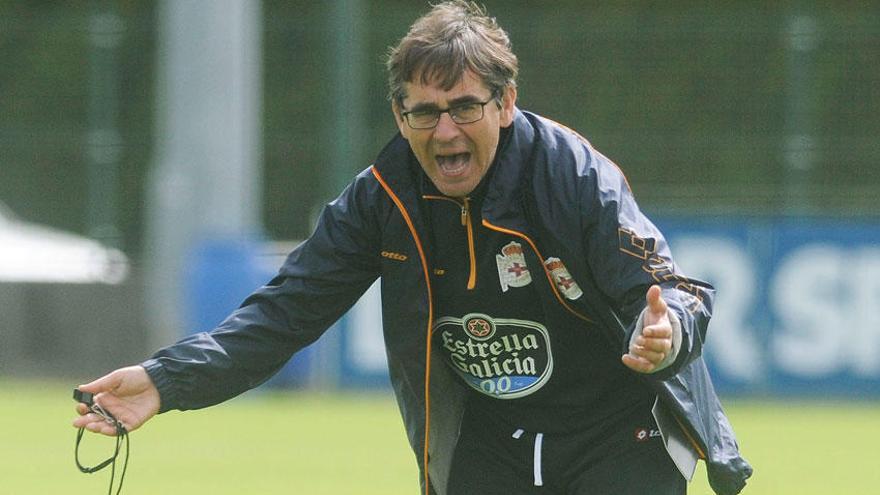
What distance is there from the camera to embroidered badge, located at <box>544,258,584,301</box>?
5.04m

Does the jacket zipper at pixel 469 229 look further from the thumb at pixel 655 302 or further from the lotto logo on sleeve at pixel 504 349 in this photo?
the thumb at pixel 655 302

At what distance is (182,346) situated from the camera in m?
5.17

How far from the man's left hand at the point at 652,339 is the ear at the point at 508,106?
2.43 feet

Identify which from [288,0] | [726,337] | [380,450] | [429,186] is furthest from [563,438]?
[288,0]

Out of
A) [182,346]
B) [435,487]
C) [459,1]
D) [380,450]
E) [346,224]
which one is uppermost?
[459,1]

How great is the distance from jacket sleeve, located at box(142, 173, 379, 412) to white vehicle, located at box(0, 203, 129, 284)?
36.4 ft

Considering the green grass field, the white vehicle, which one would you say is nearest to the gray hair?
the green grass field

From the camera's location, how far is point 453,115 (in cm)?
495

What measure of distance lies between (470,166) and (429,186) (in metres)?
0.19

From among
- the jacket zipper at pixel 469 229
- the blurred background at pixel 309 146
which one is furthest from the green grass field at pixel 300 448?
the jacket zipper at pixel 469 229

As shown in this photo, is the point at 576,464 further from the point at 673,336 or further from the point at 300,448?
the point at 300,448

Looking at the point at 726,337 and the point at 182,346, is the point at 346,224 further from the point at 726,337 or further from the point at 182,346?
the point at 726,337

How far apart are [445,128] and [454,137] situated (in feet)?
0.12

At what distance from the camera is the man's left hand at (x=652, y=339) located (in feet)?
14.9
